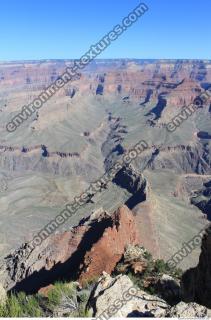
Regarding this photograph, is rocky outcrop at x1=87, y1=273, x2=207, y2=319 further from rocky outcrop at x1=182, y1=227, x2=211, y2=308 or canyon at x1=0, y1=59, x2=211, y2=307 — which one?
canyon at x1=0, y1=59, x2=211, y2=307

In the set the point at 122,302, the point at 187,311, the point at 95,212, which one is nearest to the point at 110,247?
the point at 95,212

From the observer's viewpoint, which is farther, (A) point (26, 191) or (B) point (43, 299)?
(A) point (26, 191)

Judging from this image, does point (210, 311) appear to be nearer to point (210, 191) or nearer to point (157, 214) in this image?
point (157, 214)

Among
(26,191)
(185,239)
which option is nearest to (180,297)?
(185,239)

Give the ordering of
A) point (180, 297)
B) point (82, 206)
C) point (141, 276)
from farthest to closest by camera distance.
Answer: point (82, 206) < point (141, 276) < point (180, 297)

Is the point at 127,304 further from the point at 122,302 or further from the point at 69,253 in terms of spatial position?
the point at 69,253

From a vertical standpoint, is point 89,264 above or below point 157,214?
above
